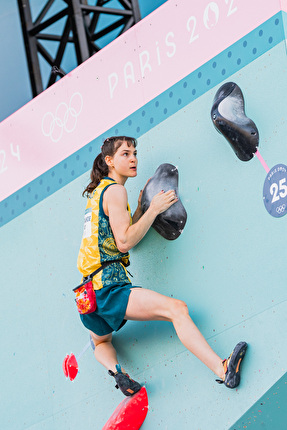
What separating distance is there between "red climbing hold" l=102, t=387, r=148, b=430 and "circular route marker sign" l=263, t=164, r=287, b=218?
1.18 meters

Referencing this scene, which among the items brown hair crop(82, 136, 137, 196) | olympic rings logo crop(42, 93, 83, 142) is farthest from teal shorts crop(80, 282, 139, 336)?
olympic rings logo crop(42, 93, 83, 142)

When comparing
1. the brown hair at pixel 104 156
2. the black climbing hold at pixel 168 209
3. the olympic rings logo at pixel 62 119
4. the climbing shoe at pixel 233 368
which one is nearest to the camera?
the climbing shoe at pixel 233 368

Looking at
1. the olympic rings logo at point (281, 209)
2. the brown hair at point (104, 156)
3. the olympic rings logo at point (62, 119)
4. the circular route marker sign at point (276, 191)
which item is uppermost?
the olympic rings logo at point (62, 119)

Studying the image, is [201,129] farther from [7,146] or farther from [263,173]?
[7,146]

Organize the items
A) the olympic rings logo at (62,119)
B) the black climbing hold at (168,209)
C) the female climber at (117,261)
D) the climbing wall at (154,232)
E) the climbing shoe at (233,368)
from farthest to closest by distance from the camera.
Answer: the olympic rings logo at (62,119) → the black climbing hold at (168,209) → the female climber at (117,261) → the climbing wall at (154,232) → the climbing shoe at (233,368)

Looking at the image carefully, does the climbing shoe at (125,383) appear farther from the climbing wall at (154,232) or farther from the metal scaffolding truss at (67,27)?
the metal scaffolding truss at (67,27)

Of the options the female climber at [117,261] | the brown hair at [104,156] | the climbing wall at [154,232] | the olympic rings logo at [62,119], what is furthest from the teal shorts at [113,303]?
the olympic rings logo at [62,119]

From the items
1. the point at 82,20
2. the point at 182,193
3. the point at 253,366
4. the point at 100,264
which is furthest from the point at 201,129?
the point at 82,20

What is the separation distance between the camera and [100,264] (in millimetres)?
3963

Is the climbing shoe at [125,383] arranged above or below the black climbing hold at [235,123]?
below

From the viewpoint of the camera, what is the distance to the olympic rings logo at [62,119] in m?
4.80

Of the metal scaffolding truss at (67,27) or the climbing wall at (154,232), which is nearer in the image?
the climbing wall at (154,232)

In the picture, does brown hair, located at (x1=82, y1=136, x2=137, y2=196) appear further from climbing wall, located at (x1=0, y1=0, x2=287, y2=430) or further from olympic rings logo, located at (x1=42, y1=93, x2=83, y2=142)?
olympic rings logo, located at (x1=42, y1=93, x2=83, y2=142)

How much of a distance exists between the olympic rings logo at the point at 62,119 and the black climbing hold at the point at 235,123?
4.03ft
